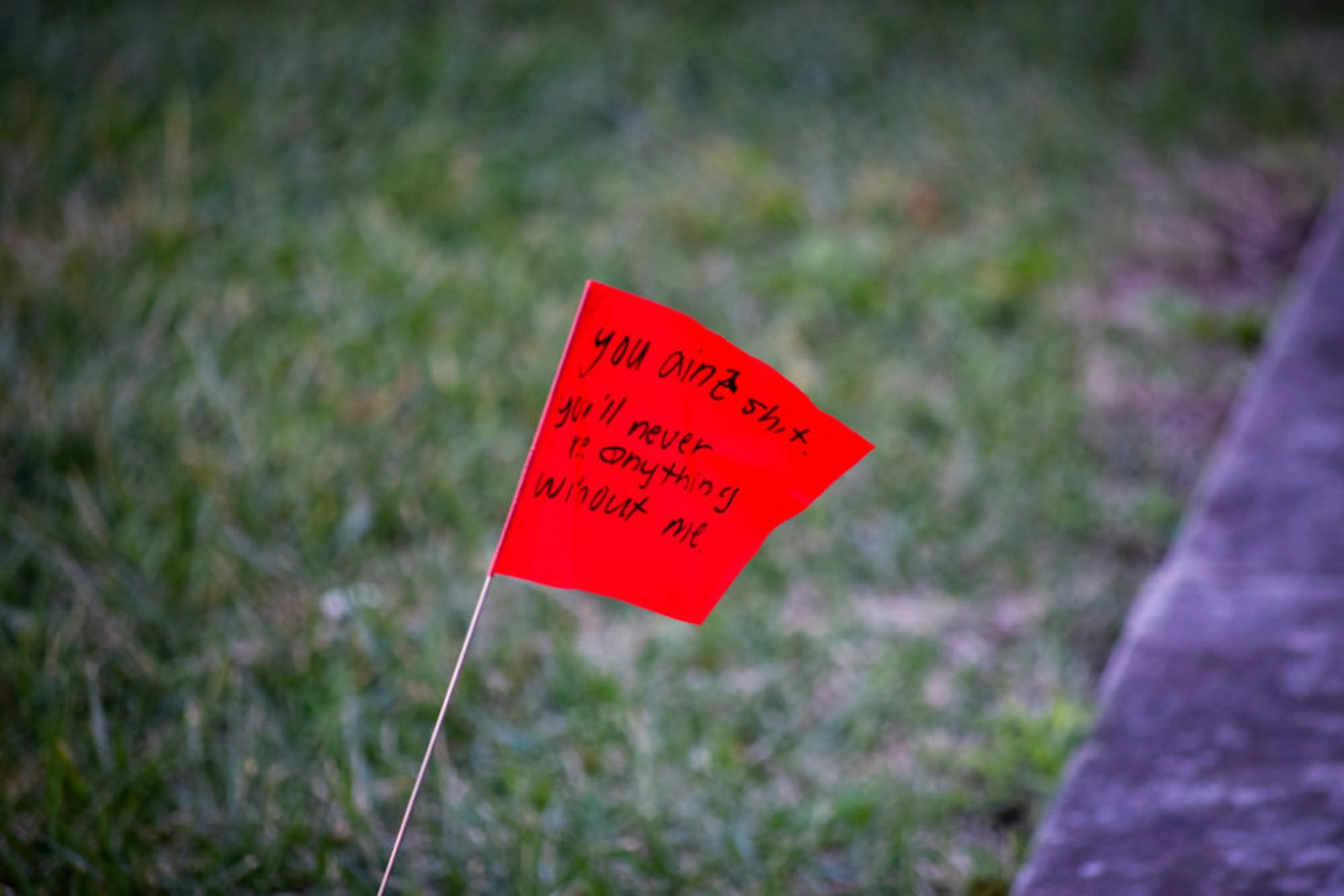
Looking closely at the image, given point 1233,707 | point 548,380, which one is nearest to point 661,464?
point 1233,707

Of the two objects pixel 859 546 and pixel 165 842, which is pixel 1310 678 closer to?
pixel 859 546

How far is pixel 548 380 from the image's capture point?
3.17 metres

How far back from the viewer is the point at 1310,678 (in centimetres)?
191

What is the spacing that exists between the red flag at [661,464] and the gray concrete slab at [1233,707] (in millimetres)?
629

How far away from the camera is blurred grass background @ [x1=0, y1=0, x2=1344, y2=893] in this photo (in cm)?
194

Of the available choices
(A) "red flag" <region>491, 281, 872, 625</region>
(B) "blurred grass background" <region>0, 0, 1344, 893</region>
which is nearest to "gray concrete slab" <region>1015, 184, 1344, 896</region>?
(B) "blurred grass background" <region>0, 0, 1344, 893</region>

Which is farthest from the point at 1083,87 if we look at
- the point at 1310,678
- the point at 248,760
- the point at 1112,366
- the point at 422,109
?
the point at 248,760

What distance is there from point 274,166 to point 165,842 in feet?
8.00

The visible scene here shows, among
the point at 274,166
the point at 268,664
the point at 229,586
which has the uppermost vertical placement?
the point at 274,166

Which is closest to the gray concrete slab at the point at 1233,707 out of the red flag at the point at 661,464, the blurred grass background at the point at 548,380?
the blurred grass background at the point at 548,380

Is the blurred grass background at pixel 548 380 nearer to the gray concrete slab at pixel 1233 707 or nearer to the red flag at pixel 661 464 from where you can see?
the gray concrete slab at pixel 1233 707

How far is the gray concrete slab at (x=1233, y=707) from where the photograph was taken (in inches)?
61.7

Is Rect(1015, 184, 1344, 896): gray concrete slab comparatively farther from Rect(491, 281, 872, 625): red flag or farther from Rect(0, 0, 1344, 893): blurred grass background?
Rect(491, 281, 872, 625): red flag

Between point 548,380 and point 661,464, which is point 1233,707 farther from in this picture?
point 548,380
